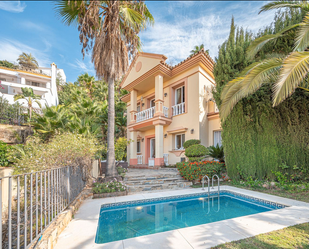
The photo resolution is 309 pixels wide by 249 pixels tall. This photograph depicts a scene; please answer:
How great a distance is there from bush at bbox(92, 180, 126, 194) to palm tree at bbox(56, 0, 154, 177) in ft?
2.20

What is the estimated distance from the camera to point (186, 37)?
539 inches

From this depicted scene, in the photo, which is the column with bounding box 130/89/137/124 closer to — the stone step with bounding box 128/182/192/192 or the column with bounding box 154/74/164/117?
the column with bounding box 154/74/164/117

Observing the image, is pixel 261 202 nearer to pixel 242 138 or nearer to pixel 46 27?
pixel 242 138

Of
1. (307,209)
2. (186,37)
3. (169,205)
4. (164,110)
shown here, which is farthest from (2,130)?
(307,209)

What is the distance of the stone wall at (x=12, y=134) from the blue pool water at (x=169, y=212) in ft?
45.7

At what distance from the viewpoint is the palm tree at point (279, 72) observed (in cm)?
513

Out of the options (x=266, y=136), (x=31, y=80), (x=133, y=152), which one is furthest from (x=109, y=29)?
(x=31, y=80)

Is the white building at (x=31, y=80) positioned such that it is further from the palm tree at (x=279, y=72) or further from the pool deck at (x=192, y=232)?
the palm tree at (x=279, y=72)

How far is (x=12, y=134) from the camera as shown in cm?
1531

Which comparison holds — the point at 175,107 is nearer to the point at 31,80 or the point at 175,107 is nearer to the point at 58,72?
the point at 31,80

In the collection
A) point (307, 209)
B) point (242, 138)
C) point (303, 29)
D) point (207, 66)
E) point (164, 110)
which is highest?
point (207, 66)

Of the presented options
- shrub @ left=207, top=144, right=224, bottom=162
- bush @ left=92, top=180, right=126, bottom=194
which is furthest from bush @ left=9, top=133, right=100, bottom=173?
shrub @ left=207, top=144, right=224, bottom=162

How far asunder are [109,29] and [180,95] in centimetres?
825

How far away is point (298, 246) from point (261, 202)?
12.3 ft
